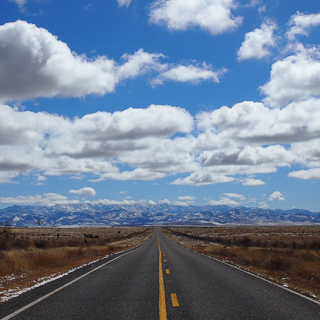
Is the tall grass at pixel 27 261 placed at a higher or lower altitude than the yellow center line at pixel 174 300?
lower

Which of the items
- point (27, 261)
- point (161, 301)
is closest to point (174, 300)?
point (161, 301)

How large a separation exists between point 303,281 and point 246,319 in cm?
805

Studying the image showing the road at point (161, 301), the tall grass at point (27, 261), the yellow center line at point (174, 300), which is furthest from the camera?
the tall grass at point (27, 261)

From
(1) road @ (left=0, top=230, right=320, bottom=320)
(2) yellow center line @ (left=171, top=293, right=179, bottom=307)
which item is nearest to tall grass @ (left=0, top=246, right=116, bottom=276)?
(1) road @ (left=0, top=230, right=320, bottom=320)

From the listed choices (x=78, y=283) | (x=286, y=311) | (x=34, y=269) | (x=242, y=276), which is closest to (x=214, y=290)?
(x=286, y=311)

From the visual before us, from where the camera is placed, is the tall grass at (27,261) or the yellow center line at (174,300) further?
the tall grass at (27,261)

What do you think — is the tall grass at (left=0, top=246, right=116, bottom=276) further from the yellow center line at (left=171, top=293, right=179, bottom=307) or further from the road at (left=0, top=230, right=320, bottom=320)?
the yellow center line at (left=171, top=293, right=179, bottom=307)

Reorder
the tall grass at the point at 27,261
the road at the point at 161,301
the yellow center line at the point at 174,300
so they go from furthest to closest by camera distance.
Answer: the tall grass at the point at 27,261, the yellow center line at the point at 174,300, the road at the point at 161,301

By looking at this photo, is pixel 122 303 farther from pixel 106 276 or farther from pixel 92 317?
pixel 106 276

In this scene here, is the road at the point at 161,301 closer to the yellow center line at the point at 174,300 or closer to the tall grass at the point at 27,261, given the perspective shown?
the yellow center line at the point at 174,300

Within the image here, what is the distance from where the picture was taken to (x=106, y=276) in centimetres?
1432

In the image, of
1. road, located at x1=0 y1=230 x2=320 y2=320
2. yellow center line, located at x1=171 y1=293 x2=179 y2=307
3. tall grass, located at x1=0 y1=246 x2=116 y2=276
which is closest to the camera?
road, located at x1=0 y1=230 x2=320 y2=320

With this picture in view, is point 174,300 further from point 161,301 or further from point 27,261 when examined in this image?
point 27,261

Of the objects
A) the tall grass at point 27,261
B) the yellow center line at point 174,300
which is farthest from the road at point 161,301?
the tall grass at point 27,261
